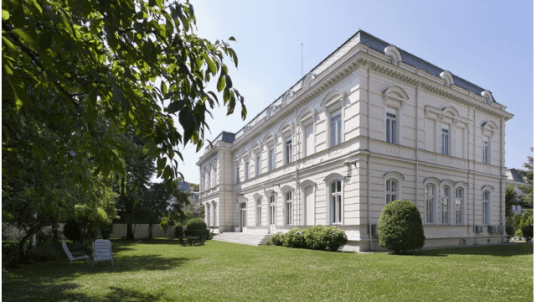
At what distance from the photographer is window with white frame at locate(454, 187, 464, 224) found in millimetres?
21000

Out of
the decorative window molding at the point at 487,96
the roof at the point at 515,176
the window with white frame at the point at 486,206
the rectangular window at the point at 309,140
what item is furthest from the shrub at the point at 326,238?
the roof at the point at 515,176

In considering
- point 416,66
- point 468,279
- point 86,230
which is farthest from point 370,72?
point 86,230

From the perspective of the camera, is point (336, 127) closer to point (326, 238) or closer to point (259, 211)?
point (326, 238)

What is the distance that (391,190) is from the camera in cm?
1795

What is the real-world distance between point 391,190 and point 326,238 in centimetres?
438

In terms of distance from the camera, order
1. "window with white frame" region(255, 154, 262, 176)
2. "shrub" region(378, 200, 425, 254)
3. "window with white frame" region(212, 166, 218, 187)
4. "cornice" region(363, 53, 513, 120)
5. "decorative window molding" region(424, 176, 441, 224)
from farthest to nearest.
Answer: "window with white frame" region(212, 166, 218, 187) → "window with white frame" region(255, 154, 262, 176) → "decorative window molding" region(424, 176, 441, 224) → "cornice" region(363, 53, 513, 120) → "shrub" region(378, 200, 425, 254)

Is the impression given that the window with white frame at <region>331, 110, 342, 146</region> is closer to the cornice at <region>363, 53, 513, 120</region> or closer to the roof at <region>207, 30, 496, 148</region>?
the roof at <region>207, 30, 496, 148</region>

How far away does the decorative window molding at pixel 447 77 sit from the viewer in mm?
21016

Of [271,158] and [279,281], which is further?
[271,158]

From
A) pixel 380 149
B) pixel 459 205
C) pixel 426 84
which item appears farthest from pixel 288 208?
pixel 426 84

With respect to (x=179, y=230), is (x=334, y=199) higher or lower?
higher

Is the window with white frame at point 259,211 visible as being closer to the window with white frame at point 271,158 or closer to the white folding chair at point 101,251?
the window with white frame at point 271,158

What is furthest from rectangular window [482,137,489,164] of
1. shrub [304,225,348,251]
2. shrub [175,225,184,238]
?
shrub [175,225,184,238]

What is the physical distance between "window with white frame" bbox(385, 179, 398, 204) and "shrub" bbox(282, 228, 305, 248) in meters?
4.98
